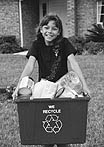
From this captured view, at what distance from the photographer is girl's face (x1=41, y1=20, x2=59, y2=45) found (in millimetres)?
2967

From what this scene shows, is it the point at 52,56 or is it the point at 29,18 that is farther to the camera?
the point at 29,18

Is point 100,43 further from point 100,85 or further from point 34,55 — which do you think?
point 34,55

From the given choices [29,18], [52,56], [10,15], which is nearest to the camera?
[52,56]

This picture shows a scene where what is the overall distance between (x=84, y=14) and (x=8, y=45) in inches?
152

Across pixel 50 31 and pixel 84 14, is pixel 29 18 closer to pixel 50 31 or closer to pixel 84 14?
pixel 84 14

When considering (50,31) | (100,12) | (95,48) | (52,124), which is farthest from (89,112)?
(100,12)

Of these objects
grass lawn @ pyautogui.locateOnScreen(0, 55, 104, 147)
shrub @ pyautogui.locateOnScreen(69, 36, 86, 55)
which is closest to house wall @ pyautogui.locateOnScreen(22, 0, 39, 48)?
shrub @ pyautogui.locateOnScreen(69, 36, 86, 55)

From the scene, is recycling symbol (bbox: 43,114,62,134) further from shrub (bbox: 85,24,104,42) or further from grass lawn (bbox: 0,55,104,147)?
shrub (bbox: 85,24,104,42)

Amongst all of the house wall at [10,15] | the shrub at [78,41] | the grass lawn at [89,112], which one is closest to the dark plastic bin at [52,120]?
the grass lawn at [89,112]

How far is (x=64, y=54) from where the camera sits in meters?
3.12

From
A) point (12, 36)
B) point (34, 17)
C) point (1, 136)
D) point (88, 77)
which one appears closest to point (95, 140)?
point (1, 136)

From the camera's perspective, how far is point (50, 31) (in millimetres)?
2961

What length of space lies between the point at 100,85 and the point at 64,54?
4161 mm

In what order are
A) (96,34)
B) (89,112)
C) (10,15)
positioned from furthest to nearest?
(10,15) → (96,34) → (89,112)
